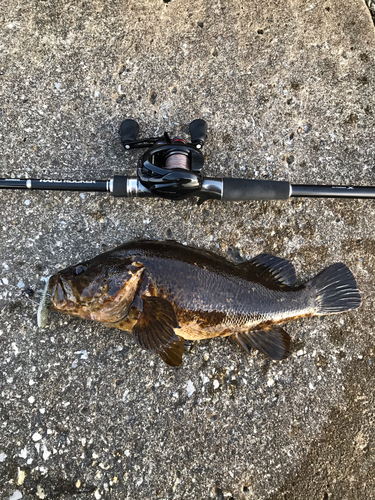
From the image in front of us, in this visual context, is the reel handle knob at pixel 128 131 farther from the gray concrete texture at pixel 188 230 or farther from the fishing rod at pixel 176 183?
the gray concrete texture at pixel 188 230

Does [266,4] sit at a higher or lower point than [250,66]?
higher

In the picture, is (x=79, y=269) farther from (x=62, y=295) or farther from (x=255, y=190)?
(x=255, y=190)

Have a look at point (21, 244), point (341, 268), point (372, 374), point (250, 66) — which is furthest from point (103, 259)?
point (372, 374)

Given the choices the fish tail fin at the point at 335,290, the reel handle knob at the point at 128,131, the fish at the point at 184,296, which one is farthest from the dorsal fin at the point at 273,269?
the reel handle knob at the point at 128,131

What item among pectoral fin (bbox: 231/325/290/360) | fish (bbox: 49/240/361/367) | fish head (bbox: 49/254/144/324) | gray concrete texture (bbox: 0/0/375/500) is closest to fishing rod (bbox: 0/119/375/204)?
gray concrete texture (bbox: 0/0/375/500)

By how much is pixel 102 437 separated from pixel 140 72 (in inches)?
111

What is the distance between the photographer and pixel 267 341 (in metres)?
2.32

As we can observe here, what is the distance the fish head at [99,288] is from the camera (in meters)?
1.97

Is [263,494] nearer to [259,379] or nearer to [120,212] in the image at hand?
[259,379]

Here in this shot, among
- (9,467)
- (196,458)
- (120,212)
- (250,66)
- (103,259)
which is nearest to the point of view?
(103,259)

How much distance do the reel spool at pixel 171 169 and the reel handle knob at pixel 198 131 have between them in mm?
82

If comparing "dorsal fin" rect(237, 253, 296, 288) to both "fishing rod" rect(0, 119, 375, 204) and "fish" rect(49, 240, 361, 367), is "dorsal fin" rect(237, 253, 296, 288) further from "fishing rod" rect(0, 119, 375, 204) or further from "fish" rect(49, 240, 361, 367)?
"fishing rod" rect(0, 119, 375, 204)

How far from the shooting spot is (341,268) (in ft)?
8.08

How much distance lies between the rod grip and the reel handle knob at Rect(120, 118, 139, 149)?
792 millimetres
